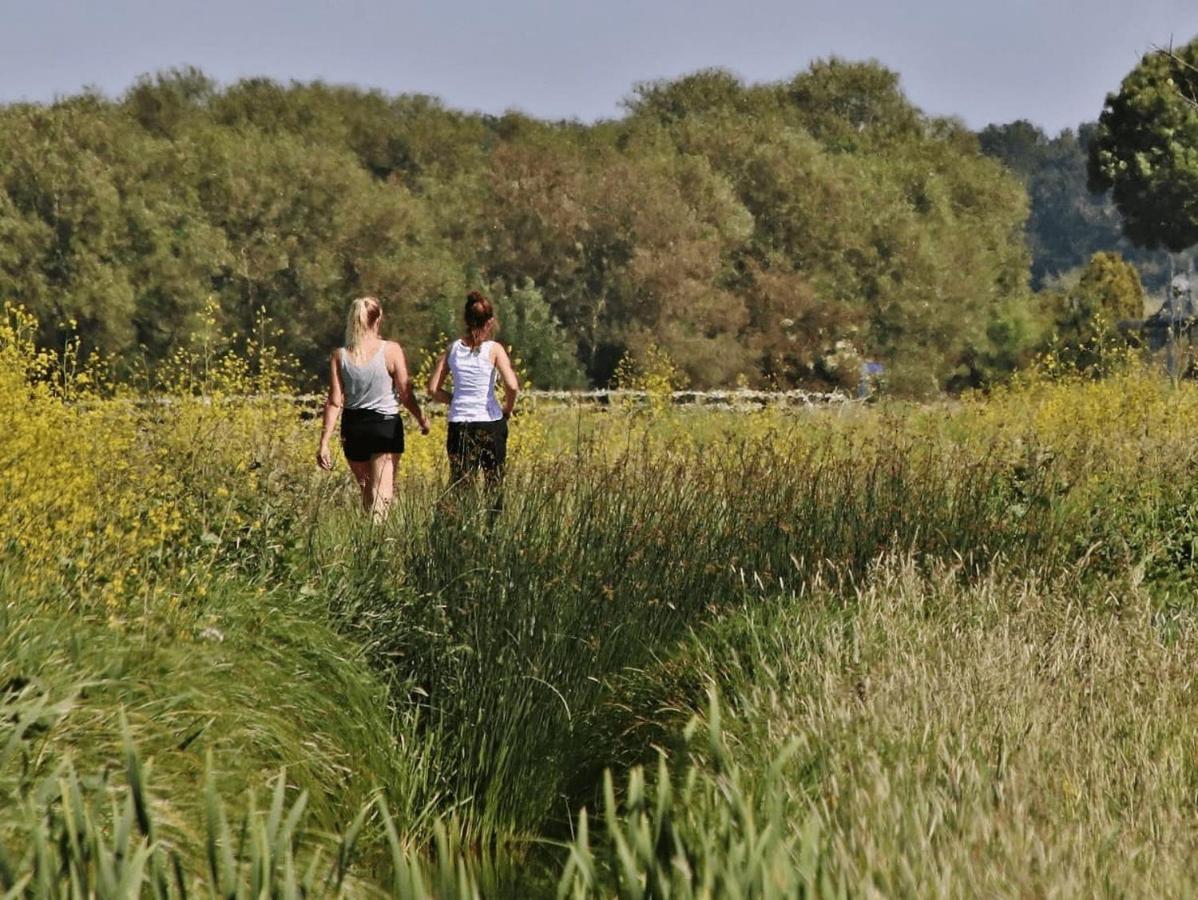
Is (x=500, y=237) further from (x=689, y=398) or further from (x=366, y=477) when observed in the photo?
(x=366, y=477)

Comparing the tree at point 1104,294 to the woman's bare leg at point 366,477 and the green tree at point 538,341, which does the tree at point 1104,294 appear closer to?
the green tree at point 538,341

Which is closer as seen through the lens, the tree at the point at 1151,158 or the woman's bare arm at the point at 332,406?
the woman's bare arm at the point at 332,406

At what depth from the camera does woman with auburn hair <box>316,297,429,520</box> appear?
9.04 metres

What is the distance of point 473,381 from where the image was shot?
30.3 ft

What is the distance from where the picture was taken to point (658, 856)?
A: 10.9ft

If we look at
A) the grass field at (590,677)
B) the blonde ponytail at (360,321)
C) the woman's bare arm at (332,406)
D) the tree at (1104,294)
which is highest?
the tree at (1104,294)

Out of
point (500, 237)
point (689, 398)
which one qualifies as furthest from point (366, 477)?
point (500, 237)

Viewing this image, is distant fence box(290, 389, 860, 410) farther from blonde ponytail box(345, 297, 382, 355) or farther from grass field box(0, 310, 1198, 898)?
grass field box(0, 310, 1198, 898)

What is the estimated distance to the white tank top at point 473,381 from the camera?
30.3 feet

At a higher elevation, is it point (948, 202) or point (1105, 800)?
point (948, 202)

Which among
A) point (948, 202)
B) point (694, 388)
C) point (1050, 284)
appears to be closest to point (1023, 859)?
point (694, 388)

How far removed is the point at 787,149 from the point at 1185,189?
23.1 metres

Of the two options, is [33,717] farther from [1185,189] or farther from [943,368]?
[1185,189]

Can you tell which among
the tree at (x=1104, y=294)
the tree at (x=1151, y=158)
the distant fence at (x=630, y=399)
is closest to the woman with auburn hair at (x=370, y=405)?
the distant fence at (x=630, y=399)
